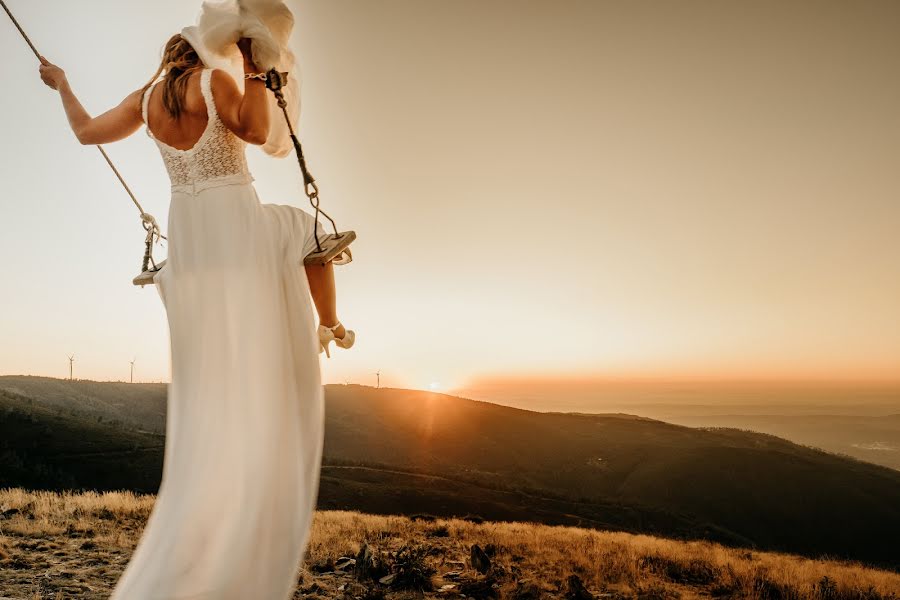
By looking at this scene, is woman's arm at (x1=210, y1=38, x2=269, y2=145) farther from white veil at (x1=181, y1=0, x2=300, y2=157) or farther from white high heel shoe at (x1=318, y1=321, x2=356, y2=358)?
white high heel shoe at (x1=318, y1=321, x2=356, y2=358)

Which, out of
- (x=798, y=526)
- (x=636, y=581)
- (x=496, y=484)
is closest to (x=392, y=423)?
(x=496, y=484)

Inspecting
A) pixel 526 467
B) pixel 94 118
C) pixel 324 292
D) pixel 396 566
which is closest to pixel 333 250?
pixel 324 292

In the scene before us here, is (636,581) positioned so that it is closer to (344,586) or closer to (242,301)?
(344,586)

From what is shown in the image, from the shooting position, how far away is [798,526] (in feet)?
273

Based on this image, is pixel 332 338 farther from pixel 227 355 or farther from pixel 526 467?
pixel 526 467

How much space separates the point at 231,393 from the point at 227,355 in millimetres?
189

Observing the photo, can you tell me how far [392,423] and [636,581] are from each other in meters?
122

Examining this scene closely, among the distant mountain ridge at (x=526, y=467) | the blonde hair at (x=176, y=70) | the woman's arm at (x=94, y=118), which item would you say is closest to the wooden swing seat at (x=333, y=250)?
the blonde hair at (x=176, y=70)

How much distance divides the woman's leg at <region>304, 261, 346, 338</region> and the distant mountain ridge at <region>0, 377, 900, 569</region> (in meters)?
38.6

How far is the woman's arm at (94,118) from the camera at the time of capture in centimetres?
315

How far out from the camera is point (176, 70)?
118 inches

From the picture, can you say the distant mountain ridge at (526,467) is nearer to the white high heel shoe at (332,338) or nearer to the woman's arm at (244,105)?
the white high heel shoe at (332,338)

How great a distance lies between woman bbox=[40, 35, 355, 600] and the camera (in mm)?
2666

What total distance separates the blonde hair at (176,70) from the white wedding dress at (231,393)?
0.56 feet
